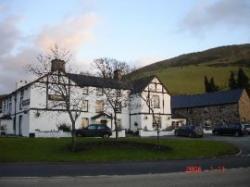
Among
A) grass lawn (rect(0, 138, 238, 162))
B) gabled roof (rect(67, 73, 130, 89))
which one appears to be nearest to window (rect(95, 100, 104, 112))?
gabled roof (rect(67, 73, 130, 89))

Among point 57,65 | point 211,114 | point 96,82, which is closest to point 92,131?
point 57,65

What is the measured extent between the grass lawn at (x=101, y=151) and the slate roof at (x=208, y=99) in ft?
147

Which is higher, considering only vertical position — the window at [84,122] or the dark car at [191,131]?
the window at [84,122]

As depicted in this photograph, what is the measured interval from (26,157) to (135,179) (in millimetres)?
15057

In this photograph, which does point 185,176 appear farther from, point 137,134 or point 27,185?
point 137,134

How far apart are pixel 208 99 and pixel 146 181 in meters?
72.7

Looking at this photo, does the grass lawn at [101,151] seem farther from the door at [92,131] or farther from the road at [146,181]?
the door at [92,131]

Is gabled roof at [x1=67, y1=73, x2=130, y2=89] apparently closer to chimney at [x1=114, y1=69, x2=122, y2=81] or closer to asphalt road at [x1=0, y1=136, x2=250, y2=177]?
chimney at [x1=114, y1=69, x2=122, y2=81]

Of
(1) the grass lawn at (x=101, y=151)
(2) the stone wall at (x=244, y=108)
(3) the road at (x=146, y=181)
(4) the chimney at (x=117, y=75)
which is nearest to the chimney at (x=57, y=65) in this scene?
(1) the grass lawn at (x=101, y=151)

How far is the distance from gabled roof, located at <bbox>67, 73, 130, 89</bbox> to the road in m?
47.7

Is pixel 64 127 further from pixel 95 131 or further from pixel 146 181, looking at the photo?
pixel 146 181

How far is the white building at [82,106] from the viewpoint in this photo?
61375 millimetres

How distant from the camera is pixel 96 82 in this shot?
7031cm

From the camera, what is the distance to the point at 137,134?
63.4m
